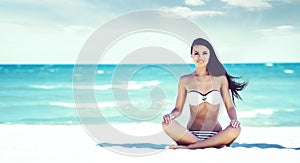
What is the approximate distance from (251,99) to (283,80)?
137 inches

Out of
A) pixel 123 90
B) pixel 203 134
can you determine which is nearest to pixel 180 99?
pixel 203 134

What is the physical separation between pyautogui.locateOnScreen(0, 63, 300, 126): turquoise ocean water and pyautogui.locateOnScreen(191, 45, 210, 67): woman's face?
0.79 metres

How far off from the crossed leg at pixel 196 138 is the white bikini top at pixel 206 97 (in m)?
0.19

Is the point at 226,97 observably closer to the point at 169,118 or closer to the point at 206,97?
the point at 206,97

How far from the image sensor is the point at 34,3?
19.5ft

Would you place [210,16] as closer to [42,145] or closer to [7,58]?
[42,145]

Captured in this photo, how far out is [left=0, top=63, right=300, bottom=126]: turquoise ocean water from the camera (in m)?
5.13

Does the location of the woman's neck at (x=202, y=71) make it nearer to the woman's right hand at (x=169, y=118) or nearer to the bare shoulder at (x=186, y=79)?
the bare shoulder at (x=186, y=79)

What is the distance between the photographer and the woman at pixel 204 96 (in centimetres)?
255

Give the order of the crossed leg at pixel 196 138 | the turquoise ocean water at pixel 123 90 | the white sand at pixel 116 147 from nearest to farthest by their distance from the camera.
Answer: the white sand at pixel 116 147 < the crossed leg at pixel 196 138 < the turquoise ocean water at pixel 123 90

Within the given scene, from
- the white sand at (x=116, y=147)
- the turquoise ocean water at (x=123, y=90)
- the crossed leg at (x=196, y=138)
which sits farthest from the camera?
the turquoise ocean water at (x=123, y=90)

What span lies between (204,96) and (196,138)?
0.29m

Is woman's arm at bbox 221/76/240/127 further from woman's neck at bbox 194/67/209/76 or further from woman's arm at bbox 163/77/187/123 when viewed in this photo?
woman's arm at bbox 163/77/187/123

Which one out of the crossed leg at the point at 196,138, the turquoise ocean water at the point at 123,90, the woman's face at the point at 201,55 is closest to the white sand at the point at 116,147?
the crossed leg at the point at 196,138
